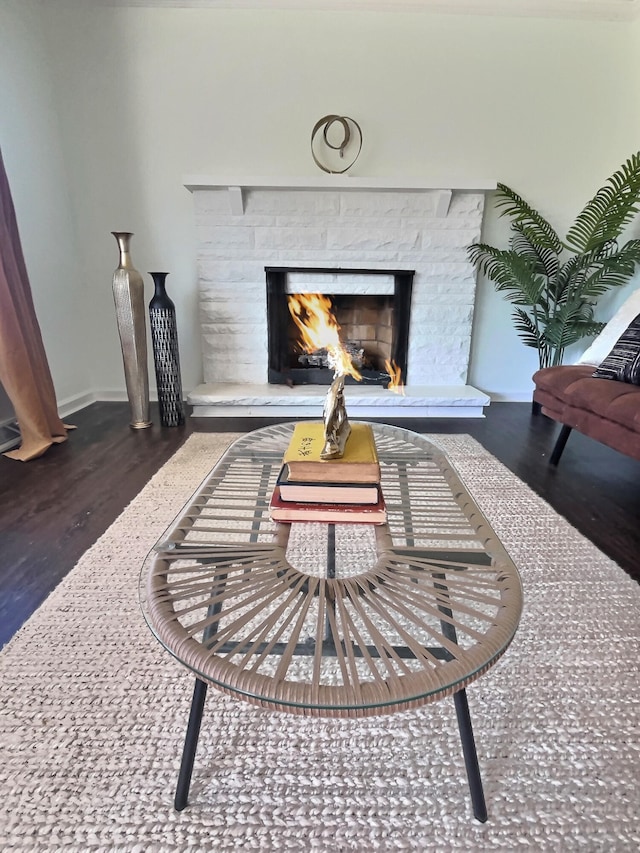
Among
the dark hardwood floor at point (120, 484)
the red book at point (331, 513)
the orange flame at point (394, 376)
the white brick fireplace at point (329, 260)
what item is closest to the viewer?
the red book at point (331, 513)

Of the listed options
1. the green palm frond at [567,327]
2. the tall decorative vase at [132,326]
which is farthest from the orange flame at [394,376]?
the tall decorative vase at [132,326]

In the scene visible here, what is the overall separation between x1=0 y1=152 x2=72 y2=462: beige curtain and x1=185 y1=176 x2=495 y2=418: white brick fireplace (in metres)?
0.77

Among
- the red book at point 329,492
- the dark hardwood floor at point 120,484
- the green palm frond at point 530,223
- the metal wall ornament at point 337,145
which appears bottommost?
the dark hardwood floor at point 120,484

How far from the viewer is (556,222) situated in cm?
289


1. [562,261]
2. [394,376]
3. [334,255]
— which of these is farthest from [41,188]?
[562,261]

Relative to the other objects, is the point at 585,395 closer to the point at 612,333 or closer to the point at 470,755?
the point at 612,333

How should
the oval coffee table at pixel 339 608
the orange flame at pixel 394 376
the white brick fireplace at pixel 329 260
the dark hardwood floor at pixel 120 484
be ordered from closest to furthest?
1. the oval coffee table at pixel 339 608
2. the dark hardwood floor at pixel 120 484
3. the white brick fireplace at pixel 329 260
4. the orange flame at pixel 394 376

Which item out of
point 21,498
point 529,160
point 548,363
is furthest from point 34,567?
point 529,160

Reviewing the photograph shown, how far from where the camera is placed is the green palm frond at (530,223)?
267 centimetres

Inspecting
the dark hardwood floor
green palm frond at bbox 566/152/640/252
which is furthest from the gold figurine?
green palm frond at bbox 566/152/640/252

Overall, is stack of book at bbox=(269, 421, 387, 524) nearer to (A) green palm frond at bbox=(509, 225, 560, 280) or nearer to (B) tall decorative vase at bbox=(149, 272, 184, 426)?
(B) tall decorative vase at bbox=(149, 272, 184, 426)

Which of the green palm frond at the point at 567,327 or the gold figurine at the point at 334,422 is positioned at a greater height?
the green palm frond at the point at 567,327

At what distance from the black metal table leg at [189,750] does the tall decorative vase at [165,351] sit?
2.06 meters

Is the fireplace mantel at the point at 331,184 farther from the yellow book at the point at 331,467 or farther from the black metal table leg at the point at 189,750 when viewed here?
the black metal table leg at the point at 189,750
